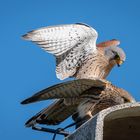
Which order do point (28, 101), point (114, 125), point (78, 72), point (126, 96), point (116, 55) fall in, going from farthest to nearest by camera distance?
point (116, 55)
point (78, 72)
point (126, 96)
point (28, 101)
point (114, 125)

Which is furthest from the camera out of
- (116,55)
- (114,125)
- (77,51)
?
(116,55)

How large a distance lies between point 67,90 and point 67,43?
153cm

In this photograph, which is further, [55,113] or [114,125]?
[55,113]

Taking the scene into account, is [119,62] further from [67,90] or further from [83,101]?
[67,90]

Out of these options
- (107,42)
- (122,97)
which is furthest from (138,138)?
(107,42)

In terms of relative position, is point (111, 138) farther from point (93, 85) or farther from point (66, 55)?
point (66, 55)

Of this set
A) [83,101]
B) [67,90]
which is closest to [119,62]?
[83,101]

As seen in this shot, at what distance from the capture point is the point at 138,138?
421cm

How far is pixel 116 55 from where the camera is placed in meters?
6.90

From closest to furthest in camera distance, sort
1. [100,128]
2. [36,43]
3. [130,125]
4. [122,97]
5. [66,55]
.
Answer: [100,128], [130,125], [122,97], [36,43], [66,55]

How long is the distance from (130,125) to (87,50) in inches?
111

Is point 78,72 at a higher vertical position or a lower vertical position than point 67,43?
lower

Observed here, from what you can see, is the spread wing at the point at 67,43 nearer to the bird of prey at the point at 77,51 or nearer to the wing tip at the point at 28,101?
the bird of prey at the point at 77,51

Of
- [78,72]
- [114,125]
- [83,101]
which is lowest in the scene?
[114,125]
